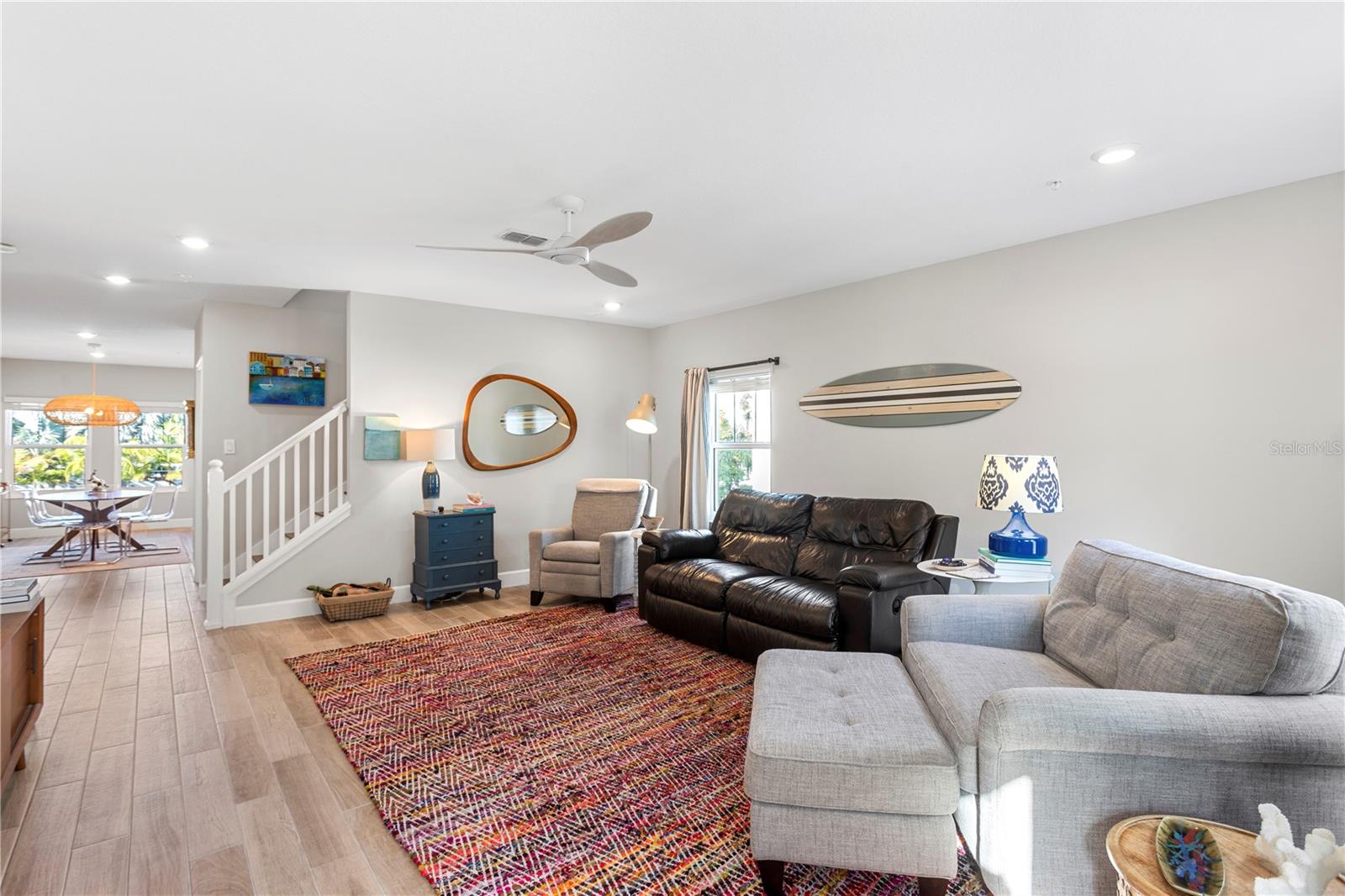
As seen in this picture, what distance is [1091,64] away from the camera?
1.99 m

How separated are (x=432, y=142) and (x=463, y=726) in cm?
246

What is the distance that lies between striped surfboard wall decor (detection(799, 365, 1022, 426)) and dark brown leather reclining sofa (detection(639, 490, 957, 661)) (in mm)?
708

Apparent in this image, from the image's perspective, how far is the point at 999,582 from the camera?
2.96m

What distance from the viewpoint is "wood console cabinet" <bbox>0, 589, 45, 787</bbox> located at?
7.23ft

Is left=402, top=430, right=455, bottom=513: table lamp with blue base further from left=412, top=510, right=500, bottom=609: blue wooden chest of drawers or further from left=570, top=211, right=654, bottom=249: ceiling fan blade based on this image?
left=570, top=211, right=654, bottom=249: ceiling fan blade

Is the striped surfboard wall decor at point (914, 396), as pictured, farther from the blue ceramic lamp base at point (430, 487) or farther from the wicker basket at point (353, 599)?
the wicker basket at point (353, 599)

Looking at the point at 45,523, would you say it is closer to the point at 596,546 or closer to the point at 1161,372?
the point at 596,546

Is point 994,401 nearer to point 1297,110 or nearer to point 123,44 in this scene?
point 1297,110

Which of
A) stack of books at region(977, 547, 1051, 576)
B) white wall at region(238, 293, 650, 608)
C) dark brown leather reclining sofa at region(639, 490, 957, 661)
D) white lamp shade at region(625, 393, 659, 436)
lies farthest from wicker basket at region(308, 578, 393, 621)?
stack of books at region(977, 547, 1051, 576)

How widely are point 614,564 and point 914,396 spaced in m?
2.42

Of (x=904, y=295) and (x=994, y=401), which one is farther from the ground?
(x=904, y=295)

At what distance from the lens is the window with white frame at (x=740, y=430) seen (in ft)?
18.0

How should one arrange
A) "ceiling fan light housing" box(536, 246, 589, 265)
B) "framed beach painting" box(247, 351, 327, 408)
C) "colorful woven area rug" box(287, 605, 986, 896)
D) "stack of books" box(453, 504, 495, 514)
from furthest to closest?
"framed beach painting" box(247, 351, 327, 408) < "stack of books" box(453, 504, 495, 514) < "ceiling fan light housing" box(536, 246, 589, 265) < "colorful woven area rug" box(287, 605, 986, 896)

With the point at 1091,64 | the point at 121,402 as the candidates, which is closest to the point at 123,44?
the point at 1091,64
